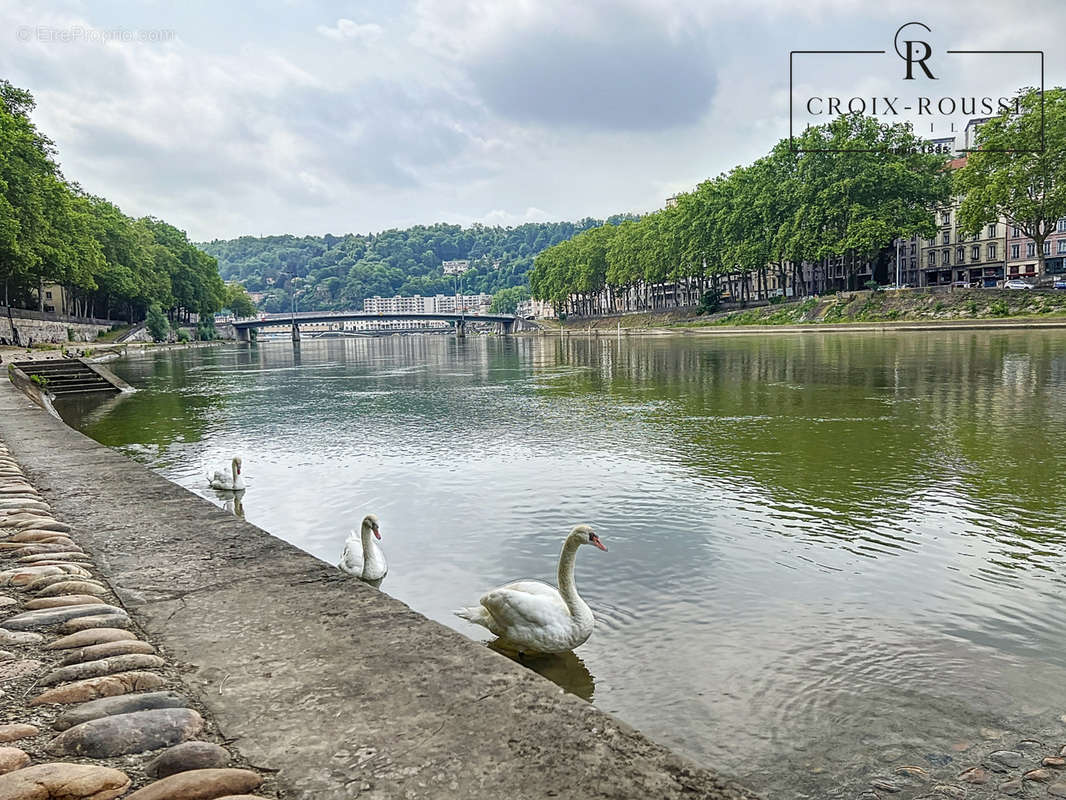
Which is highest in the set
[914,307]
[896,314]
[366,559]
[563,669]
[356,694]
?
[914,307]

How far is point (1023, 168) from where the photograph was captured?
60.6 meters

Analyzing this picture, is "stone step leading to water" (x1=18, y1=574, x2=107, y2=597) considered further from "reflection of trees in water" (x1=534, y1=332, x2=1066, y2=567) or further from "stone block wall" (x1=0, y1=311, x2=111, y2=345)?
"stone block wall" (x1=0, y1=311, x2=111, y2=345)

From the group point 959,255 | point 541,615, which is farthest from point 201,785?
point 959,255

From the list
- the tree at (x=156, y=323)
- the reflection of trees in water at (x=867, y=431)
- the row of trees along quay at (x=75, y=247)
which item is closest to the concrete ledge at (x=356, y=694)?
the reflection of trees in water at (x=867, y=431)

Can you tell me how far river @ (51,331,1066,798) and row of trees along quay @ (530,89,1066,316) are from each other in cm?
4785

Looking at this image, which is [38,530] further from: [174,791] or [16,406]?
[16,406]

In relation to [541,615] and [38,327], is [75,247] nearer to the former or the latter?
[38,327]

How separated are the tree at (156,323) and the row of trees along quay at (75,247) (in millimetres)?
2473

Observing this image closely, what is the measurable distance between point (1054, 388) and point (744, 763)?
19.1m

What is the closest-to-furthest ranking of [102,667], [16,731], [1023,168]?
[16,731]
[102,667]
[1023,168]

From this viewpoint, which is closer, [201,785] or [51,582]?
[201,785]

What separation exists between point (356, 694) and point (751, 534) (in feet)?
19.5

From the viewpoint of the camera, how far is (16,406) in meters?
18.0

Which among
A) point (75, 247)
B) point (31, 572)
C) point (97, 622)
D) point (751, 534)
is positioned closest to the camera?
point (97, 622)
